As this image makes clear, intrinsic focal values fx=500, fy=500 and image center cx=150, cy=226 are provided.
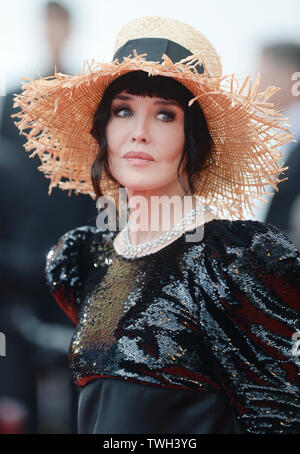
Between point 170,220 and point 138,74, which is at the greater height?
point 138,74

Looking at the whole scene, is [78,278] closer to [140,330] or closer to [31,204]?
[140,330]

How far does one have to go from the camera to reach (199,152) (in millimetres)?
1384

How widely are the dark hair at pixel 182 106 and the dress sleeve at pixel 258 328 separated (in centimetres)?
32

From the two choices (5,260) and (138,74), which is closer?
(138,74)

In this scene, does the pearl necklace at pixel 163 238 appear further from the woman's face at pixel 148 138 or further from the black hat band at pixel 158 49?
the black hat band at pixel 158 49

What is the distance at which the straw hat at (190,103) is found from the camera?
47.9 inches

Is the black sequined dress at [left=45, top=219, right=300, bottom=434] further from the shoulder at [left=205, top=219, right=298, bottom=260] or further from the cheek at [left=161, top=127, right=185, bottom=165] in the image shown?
the cheek at [left=161, top=127, right=185, bottom=165]

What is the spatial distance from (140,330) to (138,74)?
66 cm

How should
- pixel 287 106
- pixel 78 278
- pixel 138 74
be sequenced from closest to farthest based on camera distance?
1. pixel 138 74
2. pixel 78 278
3. pixel 287 106

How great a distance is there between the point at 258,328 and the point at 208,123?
1.91 ft

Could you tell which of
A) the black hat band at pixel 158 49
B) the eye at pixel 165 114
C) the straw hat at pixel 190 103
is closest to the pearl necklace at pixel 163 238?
the straw hat at pixel 190 103

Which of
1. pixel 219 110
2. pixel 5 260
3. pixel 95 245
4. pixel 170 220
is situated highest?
pixel 219 110
